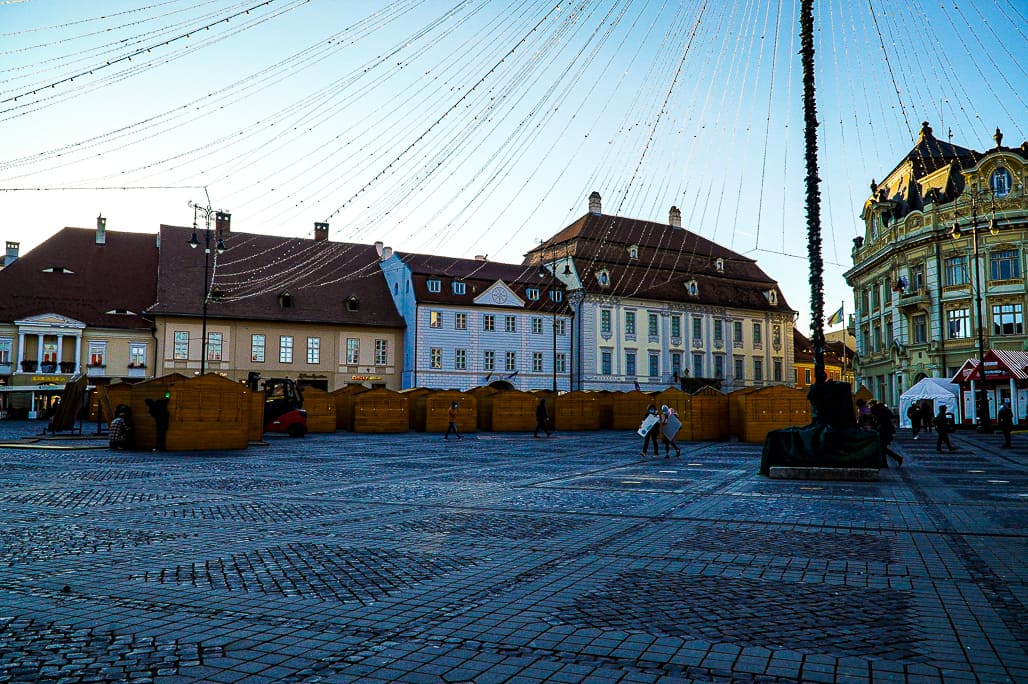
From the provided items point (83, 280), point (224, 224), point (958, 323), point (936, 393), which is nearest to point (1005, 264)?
point (958, 323)

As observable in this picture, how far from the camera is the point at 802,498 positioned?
42.4ft

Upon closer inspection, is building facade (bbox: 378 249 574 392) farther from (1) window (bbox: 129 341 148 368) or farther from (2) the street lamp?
(2) the street lamp

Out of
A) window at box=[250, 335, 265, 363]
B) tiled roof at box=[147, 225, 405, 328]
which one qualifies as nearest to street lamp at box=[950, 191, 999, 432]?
tiled roof at box=[147, 225, 405, 328]

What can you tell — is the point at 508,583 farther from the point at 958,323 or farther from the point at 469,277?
the point at 469,277

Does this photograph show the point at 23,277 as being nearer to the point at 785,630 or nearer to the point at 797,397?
the point at 797,397

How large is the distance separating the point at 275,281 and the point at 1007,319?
47601 millimetres

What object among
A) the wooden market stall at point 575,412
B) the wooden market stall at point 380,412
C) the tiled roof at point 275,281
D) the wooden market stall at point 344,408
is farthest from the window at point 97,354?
the wooden market stall at point 575,412

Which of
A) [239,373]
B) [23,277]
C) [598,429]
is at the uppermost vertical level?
[23,277]

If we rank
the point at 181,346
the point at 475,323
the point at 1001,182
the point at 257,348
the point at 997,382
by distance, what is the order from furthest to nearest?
the point at 475,323, the point at 257,348, the point at 181,346, the point at 1001,182, the point at 997,382

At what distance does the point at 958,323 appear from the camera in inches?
1886

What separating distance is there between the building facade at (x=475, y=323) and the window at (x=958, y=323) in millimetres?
24959

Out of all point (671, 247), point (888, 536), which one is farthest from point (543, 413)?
point (671, 247)

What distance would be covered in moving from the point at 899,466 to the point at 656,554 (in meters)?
14.1

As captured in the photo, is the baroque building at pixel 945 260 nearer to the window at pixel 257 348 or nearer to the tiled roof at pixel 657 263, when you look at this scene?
the tiled roof at pixel 657 263
